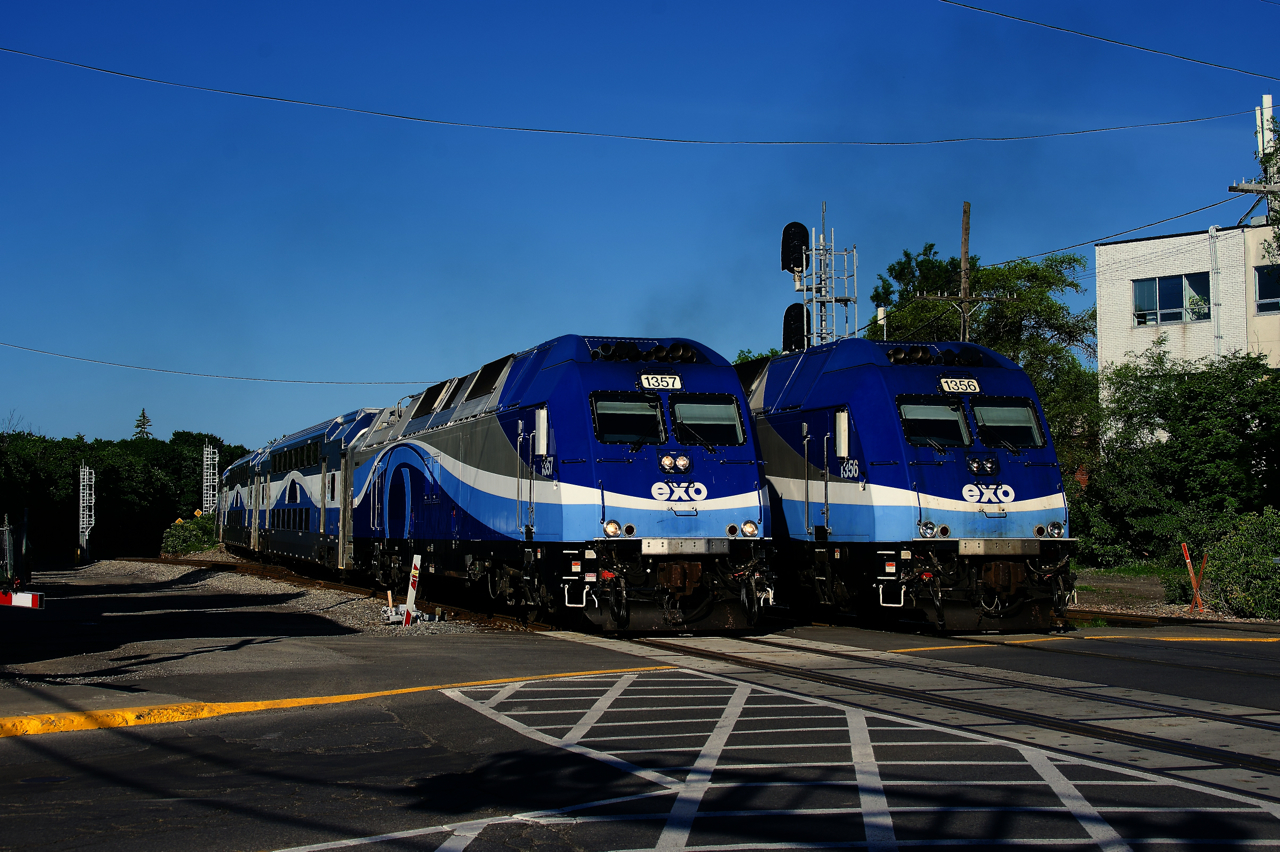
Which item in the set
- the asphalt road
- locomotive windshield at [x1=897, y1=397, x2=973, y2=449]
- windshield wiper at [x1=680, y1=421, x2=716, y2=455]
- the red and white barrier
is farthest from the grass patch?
the red and white barrier

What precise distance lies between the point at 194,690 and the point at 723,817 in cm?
684

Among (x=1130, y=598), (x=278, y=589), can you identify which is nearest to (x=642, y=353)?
(x=1130, y=598)

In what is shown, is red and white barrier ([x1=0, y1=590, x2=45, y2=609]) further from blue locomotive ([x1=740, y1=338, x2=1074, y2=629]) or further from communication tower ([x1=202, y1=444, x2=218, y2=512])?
communication tower ([x1=202, y1=444, x2=218, y2=512])

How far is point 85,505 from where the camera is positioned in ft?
191

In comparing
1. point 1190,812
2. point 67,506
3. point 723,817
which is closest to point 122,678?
point 723,817

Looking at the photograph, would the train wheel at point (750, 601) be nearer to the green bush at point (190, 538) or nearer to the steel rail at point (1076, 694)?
the steel rail at point (1076, 694)

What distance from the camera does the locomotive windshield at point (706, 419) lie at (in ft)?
56.5

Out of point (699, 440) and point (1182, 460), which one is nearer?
point (699, 440)

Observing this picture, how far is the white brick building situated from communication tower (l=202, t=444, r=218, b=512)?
58.5 meters

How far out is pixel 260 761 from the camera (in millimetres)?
8492

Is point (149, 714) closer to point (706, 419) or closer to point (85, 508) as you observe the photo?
point (706, 419)

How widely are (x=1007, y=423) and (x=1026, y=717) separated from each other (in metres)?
8.89

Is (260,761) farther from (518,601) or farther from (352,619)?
(352,619)

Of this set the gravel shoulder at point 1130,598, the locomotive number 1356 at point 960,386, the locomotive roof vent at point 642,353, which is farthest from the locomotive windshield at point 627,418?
the gravel shoulder at point 1130,598
